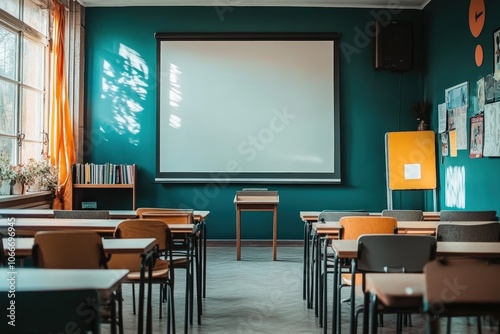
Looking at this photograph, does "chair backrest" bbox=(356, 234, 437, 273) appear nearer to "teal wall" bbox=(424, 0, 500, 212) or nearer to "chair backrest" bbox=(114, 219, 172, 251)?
"chair backrest" bbox=(114, 219, 172, 251)

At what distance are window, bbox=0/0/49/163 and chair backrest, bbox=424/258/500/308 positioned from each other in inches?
235

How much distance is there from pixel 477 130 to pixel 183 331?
4.19 metres

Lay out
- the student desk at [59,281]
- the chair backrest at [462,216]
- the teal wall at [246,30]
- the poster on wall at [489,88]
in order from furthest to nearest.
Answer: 1. the teal wall at [246,30]
2. the poster on wall at [489,88]
3. the chair backrest at [462,216]
4. the student desk at [59,281]

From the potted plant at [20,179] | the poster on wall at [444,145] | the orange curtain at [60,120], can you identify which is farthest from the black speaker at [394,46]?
the potted plant at [20,179]

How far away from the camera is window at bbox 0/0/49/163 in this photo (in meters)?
6.67

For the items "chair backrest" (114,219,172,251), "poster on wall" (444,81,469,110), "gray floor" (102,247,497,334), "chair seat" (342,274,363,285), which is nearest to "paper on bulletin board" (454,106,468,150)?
"poster on wall" (444,81,469,110)

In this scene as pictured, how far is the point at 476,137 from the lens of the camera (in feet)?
20.6

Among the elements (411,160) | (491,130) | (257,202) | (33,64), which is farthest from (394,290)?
(33,64)

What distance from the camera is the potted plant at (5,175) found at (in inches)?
238

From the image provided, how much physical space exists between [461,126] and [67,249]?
18.2ft

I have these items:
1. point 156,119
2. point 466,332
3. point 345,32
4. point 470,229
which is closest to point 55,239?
point 470,229

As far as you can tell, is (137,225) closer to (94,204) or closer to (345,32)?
(94,204)

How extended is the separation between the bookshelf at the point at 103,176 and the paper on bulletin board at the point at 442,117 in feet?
14.8

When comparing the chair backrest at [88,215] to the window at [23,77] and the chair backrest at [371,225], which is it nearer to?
the chair backrest at [371,225]
